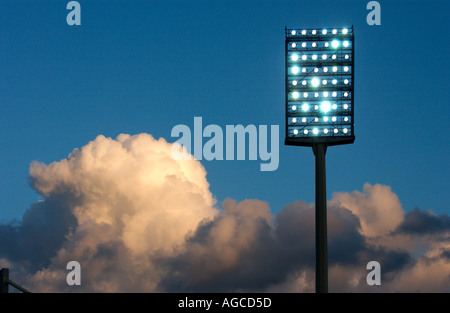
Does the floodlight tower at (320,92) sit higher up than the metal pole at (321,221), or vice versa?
the floodlight tower at (320,92)

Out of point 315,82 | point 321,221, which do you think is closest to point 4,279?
point 321,221

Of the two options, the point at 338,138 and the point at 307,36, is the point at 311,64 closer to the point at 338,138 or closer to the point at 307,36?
the point at 307,36

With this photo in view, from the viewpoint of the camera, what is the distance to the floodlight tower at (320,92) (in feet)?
185

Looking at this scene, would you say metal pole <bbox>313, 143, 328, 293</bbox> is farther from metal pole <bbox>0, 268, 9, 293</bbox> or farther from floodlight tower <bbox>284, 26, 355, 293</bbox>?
metal pole <bbox>0, 268, 9, 293</bbox>

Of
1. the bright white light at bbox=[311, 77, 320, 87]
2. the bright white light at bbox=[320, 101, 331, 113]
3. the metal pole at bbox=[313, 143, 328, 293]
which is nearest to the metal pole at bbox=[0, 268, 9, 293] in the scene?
the metal pole at bbox=[313, 143, 328, 293]

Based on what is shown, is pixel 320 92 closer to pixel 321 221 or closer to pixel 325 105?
pixel 325 105

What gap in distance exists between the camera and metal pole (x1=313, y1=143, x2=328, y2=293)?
5509 cm

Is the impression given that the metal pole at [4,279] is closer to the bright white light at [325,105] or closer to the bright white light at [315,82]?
the bright white light at [325,105]

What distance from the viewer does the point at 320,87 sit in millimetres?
56594

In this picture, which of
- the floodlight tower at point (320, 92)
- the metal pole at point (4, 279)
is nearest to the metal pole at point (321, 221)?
the floodlight tower at point (320, 92)
